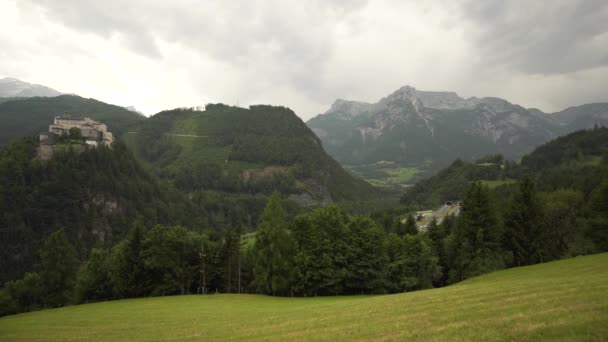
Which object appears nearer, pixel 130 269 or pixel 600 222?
pixel 600 222

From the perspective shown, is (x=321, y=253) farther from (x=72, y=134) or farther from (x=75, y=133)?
(x=75, y=133)

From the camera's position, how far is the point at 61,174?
150 metres

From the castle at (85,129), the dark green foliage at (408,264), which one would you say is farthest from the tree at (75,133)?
the dark green foliage at (408,264)

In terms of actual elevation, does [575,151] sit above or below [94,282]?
above

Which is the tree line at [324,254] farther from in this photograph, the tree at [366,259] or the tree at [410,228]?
the tree at [410,228]

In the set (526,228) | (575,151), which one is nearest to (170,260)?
(526,228)

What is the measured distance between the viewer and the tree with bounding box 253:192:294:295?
2120 inches

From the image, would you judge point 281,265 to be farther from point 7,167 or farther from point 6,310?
point 7,167

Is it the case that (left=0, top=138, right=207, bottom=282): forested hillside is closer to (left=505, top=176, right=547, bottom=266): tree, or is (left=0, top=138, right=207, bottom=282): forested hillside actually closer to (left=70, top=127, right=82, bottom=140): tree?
(left=70, top=127, right=82, bottom=140): tree

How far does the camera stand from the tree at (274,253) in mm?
53844

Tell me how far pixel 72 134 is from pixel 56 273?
13087 cm

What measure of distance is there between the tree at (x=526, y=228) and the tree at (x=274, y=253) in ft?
118

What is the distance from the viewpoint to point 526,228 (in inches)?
2290

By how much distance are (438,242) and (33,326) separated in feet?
204
